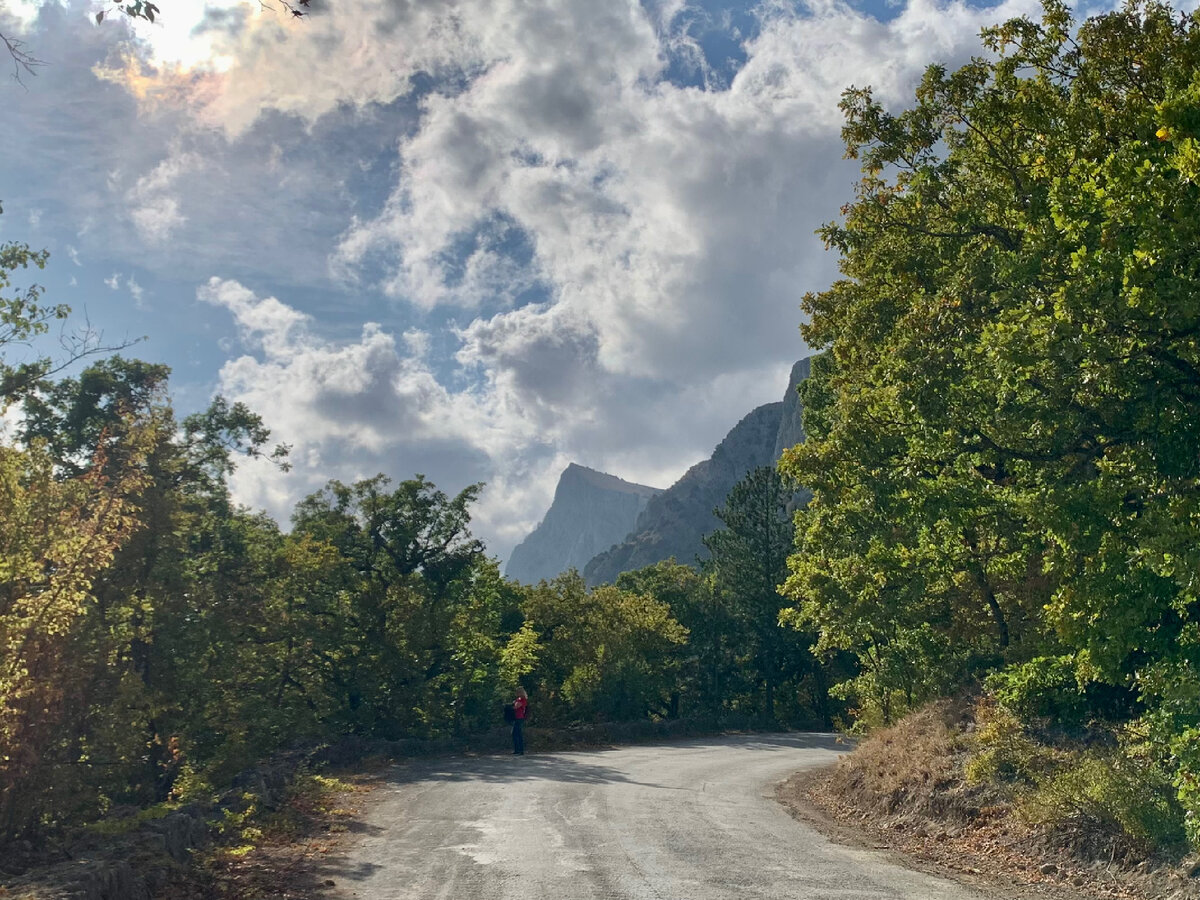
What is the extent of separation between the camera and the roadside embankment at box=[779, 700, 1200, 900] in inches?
359

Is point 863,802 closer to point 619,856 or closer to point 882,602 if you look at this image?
point 882,602

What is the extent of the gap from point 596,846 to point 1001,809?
5.96m

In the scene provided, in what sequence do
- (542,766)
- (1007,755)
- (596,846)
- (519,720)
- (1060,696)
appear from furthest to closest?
(519,720) → (542,766) → (1060,696) → (1007,755) → (596,846)

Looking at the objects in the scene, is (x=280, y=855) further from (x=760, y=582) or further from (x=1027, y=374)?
(x=760, y=582)

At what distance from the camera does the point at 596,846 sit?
35.4 feet

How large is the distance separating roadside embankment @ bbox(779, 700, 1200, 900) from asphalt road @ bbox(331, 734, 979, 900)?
1132 millimetres

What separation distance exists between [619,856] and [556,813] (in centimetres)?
348

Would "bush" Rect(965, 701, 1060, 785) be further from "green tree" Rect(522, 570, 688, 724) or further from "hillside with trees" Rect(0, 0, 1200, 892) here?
"green tree" Rect(522, 570, 688, 724)

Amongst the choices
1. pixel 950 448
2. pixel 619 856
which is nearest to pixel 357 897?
pixel 619 856

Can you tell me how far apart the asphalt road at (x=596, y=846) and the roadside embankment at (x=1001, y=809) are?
1132mm

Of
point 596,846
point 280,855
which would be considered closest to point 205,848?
point 280,855

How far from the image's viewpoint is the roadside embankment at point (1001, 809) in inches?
359

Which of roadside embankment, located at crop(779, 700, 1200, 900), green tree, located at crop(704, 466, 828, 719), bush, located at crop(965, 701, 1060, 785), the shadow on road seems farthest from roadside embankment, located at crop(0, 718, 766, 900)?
green tree, located at crop(704, 466, 828, 719)

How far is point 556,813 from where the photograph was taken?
44.0 ft
